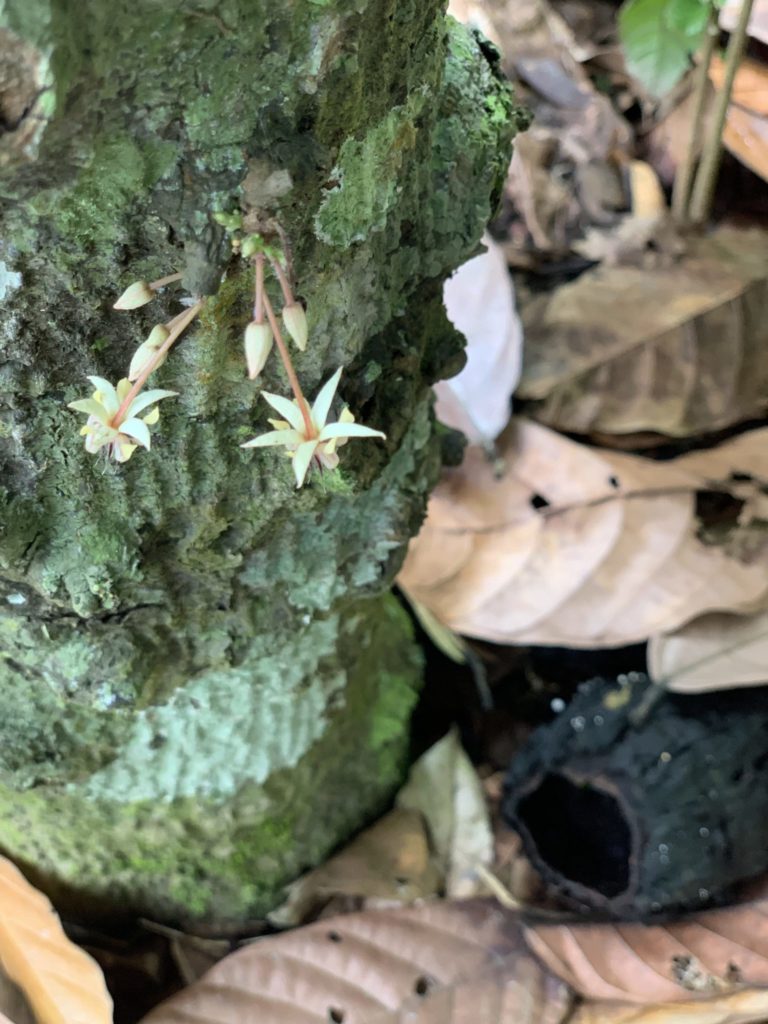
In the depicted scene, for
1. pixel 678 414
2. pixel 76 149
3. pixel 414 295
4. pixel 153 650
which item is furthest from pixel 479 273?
pixel 76 149

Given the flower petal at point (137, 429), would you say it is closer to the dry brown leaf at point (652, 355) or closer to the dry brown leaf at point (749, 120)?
the dry brown leaf at point (652, 355)

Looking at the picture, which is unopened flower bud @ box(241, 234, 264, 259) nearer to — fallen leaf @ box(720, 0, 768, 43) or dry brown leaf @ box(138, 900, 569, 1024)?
dry brown leaf @ box(138, 900, 569, 1024)

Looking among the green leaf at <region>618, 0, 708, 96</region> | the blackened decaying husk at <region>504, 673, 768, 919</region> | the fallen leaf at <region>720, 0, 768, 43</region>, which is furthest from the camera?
the fallen leaf at <region>720, 0, 768, 43</region>

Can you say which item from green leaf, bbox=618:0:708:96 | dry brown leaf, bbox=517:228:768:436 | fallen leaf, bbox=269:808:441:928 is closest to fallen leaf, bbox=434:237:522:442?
dry brown leaf, bbox=517:228:768:436

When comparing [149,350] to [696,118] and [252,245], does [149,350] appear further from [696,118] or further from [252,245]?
[696,118]

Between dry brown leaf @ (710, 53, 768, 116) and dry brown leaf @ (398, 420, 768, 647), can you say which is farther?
dry brown leaf @ (710, 53, 768, 116)

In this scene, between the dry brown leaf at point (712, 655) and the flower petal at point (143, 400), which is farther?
the dry brown leaf at point (712, 655)

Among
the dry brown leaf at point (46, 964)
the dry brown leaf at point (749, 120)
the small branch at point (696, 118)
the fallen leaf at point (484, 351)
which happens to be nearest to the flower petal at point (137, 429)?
the dry brown leaf at point (46, 964)

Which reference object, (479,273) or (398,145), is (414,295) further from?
(479,273)
